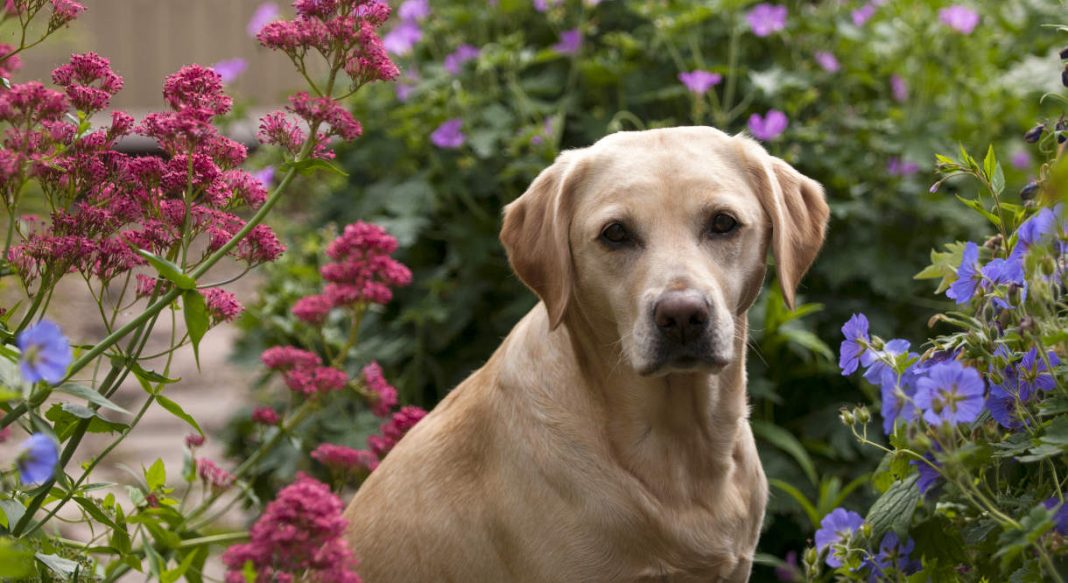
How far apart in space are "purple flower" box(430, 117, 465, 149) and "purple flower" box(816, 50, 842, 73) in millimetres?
1501

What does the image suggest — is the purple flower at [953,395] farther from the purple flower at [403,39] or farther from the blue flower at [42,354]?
the purple flower at [403,39]

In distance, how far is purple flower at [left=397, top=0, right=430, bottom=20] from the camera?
548cm

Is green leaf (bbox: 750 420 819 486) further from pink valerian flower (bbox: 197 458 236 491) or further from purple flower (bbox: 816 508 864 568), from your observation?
pink valerian flower (bbox: 197 458 236 491)

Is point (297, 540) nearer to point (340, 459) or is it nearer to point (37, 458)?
point (37, 458)

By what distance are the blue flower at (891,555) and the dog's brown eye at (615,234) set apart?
2.73 ft

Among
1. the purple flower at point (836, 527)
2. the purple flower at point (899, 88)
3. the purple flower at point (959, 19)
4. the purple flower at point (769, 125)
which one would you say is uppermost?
the purple flower at point (836, 527)

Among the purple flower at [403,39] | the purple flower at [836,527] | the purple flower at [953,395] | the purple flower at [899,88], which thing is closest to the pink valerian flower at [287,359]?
the purple flower at [836,527]

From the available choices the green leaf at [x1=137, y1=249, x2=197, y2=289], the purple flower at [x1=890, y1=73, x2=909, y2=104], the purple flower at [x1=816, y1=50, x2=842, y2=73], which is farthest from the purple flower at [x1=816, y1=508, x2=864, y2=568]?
the purple flower at [x1=890, y1=73, x2=909, y2=104]

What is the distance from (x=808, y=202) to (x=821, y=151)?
191cm

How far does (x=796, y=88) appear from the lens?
4.94 meters

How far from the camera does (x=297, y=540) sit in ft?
6.37

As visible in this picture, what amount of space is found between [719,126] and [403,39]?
149cm

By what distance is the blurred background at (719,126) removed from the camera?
15.1 ft

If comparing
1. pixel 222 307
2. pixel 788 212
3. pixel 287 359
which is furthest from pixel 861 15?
pixel 222 307
